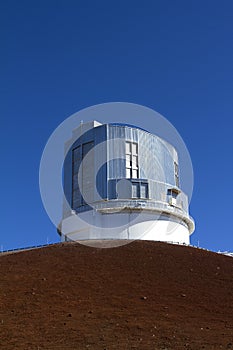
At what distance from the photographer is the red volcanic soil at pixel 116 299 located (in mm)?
18844

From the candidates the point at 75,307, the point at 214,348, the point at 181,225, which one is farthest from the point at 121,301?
the point at 181,225

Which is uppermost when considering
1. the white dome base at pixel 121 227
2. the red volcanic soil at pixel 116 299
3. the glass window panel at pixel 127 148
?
the glass window panel at pixel 127 148

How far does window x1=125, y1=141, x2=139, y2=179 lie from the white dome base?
3422mm

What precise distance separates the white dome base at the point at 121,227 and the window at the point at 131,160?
11.2 ft

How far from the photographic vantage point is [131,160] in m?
43.2

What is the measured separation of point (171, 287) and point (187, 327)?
5.31 m

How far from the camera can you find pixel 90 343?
18.3m

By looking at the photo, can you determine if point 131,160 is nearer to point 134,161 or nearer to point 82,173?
point 134,161

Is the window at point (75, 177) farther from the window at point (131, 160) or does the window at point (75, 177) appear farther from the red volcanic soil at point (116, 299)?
the red volcanic soil at point (116, 299)

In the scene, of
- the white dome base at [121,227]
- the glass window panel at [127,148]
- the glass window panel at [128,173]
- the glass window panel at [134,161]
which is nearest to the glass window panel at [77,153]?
the glass window panel at [127,148]

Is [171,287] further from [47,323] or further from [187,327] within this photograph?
[47,323]

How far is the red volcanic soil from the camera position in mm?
18844

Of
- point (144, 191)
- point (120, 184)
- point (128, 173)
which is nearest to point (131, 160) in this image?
point (128, 173)

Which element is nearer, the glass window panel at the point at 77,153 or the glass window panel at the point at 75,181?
the glass window panel at the point at 75,181
